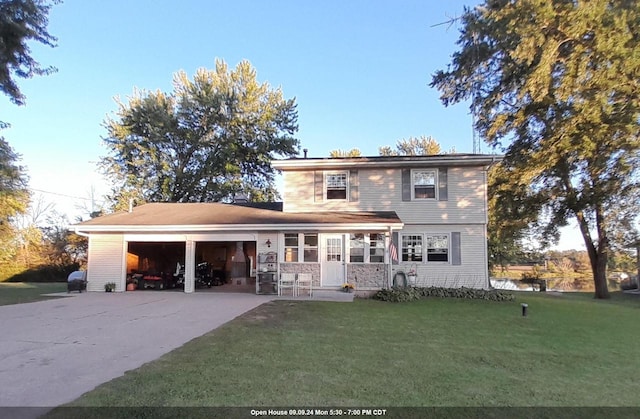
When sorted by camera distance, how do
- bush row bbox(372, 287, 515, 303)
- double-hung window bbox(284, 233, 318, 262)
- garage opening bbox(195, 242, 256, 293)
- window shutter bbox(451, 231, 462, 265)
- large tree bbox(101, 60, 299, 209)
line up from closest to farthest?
bush row bbox(372, 287, 515, 303), double-hung window bbox(284, 233, 318, 262), window shutter bbox(451, 231, 462, 265), garage opening bbox(195, 242, 256, 293), large tree bbox(101, 60, 299, 209)

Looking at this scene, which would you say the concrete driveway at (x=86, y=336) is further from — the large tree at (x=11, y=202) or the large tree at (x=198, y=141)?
the large tree at (x=198, y=141)

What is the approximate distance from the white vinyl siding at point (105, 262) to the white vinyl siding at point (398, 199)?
273 inches

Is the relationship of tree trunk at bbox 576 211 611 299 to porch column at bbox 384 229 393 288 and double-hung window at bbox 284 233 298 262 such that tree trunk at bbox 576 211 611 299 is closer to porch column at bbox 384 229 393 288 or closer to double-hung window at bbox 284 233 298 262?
porch column at bbox 384 229 393 288

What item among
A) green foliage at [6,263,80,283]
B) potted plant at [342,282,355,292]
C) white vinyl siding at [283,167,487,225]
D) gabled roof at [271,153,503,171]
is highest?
gabled roof at [271,153,503,171]

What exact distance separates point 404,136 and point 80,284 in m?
31.1

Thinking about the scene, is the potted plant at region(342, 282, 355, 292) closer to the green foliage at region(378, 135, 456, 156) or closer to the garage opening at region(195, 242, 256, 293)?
the garage opening at region(195, 242, 256, 293)

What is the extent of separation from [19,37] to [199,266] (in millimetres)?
11652

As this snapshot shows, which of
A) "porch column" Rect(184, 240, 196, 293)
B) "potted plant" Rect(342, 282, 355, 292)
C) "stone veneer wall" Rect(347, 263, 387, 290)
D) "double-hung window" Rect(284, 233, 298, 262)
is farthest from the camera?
"porch column" Rect(184, 240, 196, 293)

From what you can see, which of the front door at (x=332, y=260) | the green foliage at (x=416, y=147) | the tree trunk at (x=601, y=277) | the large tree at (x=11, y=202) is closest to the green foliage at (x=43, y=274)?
the large tree at (x=11, y=202)

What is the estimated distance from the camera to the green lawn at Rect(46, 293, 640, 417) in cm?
454

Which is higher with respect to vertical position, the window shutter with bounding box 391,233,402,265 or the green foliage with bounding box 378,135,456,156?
the green foliage with bounding box 378,135,456,156

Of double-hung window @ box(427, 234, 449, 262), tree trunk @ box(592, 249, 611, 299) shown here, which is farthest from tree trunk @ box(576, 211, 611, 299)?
double-hung window @ box(427, 234, 449, 262)

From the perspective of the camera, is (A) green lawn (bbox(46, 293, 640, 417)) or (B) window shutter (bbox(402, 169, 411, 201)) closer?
(A) green lawn (bbox(46, 293, 640, 417))

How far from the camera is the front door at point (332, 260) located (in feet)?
50.1
